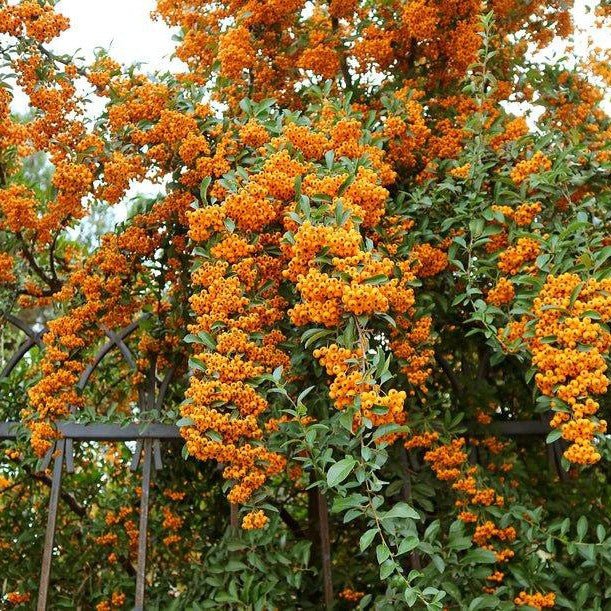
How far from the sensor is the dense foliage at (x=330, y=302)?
2.19m

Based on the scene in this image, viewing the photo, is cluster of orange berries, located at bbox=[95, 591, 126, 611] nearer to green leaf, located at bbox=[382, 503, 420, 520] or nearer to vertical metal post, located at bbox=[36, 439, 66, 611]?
vertical metal post, located at bbox=[36, 439, 66, 611]

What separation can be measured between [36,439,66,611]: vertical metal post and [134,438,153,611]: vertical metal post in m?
0.33

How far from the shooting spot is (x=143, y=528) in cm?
307

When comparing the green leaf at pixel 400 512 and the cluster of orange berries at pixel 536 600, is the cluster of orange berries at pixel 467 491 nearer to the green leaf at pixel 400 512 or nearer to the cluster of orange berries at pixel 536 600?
the cluster of orange berries at pixel 536 600

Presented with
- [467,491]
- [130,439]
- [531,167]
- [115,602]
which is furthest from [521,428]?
[115,602]

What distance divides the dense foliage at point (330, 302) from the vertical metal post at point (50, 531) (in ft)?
0.48

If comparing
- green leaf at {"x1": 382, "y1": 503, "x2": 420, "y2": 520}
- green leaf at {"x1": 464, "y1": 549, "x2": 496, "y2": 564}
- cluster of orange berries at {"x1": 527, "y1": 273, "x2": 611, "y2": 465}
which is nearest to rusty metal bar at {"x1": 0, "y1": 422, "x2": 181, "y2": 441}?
green leaf at {"x1": 464, "y1": 549, "x2": 496, "y2": 564}

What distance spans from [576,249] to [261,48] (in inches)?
72.7

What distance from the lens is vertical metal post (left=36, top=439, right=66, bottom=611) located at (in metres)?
3.05

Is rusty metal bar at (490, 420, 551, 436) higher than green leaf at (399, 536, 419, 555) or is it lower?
higher

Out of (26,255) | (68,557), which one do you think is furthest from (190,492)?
(26,255)

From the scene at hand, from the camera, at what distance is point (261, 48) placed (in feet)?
12.2

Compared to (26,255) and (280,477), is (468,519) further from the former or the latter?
(26,255)

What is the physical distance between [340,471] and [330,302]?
1.40ft
